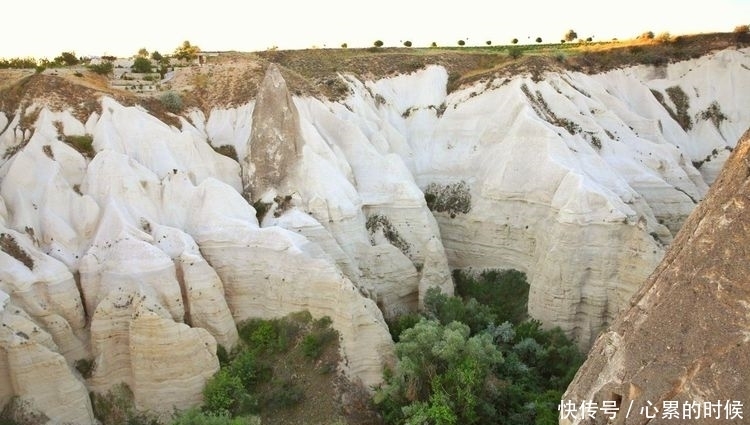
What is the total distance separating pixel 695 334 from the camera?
9.35 m

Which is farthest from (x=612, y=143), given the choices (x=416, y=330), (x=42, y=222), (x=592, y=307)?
(x=42, y=222)

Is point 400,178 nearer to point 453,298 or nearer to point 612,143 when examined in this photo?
point 453,298

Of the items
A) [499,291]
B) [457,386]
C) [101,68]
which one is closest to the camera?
[457,386]

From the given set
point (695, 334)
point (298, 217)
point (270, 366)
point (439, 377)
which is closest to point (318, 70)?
point (298, 217)

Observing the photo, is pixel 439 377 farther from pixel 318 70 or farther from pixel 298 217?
pixel 318 70

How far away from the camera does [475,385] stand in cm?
1766

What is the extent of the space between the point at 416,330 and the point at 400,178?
982cm

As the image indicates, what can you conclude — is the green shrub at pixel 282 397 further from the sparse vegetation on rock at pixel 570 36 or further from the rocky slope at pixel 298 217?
the sparse vegetation on rock at pixel 570 36

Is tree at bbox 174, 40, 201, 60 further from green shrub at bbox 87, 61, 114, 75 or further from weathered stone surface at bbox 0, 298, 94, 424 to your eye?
weathered stone surface at bbox 0, 298, 94, 424

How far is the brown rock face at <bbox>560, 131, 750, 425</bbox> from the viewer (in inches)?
352

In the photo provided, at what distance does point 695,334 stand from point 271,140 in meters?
18.9

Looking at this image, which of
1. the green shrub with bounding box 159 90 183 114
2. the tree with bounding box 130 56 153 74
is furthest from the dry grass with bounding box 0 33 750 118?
the tree with bounding box 130 56 153 74

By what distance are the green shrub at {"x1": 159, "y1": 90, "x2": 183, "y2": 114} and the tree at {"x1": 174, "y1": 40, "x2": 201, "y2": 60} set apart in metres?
7.02

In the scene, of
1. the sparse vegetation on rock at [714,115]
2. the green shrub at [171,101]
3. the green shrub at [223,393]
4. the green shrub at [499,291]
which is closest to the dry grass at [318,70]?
the green shrub at [171,101]
